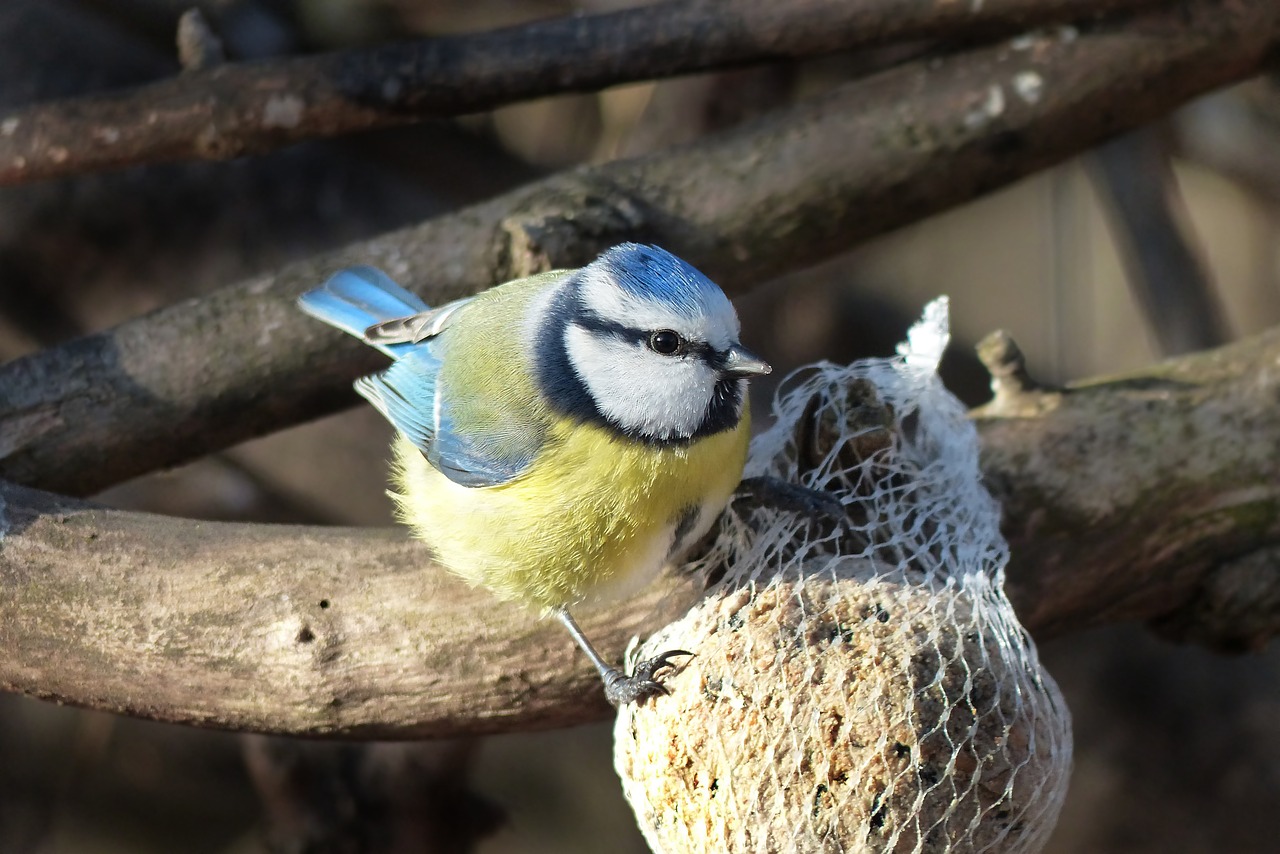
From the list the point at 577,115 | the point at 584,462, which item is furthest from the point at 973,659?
the point at 577,115

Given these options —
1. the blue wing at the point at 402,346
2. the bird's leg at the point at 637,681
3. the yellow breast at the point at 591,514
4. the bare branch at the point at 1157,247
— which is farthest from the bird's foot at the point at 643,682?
the bare branch at the point at 1157,247

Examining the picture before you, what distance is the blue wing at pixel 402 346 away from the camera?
5.40 ft

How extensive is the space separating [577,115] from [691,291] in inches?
88.4

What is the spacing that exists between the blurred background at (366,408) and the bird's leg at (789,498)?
1.03 m

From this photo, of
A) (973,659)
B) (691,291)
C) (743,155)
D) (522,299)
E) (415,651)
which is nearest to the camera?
(973,659)

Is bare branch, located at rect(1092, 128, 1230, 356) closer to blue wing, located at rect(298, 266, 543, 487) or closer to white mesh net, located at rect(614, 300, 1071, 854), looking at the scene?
white mesh net, located at rect(614, 300, 1071, 854)

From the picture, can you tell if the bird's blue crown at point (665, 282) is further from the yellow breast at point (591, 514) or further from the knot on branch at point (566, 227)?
the knot on branch at point (566, 227)

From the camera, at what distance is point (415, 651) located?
1518mm

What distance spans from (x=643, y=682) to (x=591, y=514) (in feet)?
0.70

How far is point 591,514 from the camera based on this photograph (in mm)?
1439

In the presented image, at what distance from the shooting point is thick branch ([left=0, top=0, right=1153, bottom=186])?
1911mm

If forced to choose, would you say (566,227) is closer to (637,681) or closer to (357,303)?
(357,303)

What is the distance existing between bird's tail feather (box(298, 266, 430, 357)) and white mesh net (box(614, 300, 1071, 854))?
634 mm

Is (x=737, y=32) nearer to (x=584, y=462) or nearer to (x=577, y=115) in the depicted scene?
(x=584, y=462)
